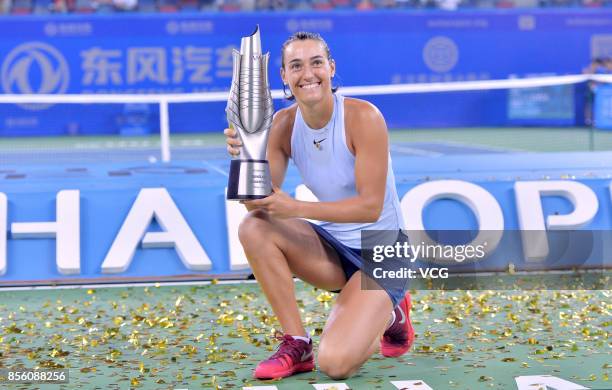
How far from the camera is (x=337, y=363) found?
5.26 m

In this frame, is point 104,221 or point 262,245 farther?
point 104,221

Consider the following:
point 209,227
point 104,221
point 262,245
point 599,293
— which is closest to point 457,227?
point 599,293

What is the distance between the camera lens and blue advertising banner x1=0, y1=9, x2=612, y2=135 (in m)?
21.4

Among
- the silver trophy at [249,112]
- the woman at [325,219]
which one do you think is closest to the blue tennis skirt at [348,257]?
the woman at [325,219]

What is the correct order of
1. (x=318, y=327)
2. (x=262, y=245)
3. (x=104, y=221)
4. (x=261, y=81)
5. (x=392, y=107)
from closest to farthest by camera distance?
1. (x=261, y=81)
2. (x=262, y=245)
3. (x=318, y=327)
4. (x=104, y=221)
5. (x=392, y=107)

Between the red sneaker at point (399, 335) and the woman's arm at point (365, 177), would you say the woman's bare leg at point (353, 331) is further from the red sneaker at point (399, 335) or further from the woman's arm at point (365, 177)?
the woman's arm at point (365, 177)

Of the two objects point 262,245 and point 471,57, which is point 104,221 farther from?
point 471,57

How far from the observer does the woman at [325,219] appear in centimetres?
534

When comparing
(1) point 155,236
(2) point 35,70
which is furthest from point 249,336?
(2) point 35,70

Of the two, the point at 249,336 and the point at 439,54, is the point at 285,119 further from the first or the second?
the point at 439,54

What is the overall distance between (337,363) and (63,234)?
3.46m

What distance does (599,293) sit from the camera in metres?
7.66

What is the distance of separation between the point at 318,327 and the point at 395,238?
3.87 ft

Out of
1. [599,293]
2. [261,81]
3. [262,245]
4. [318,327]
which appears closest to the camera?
[261,81]
